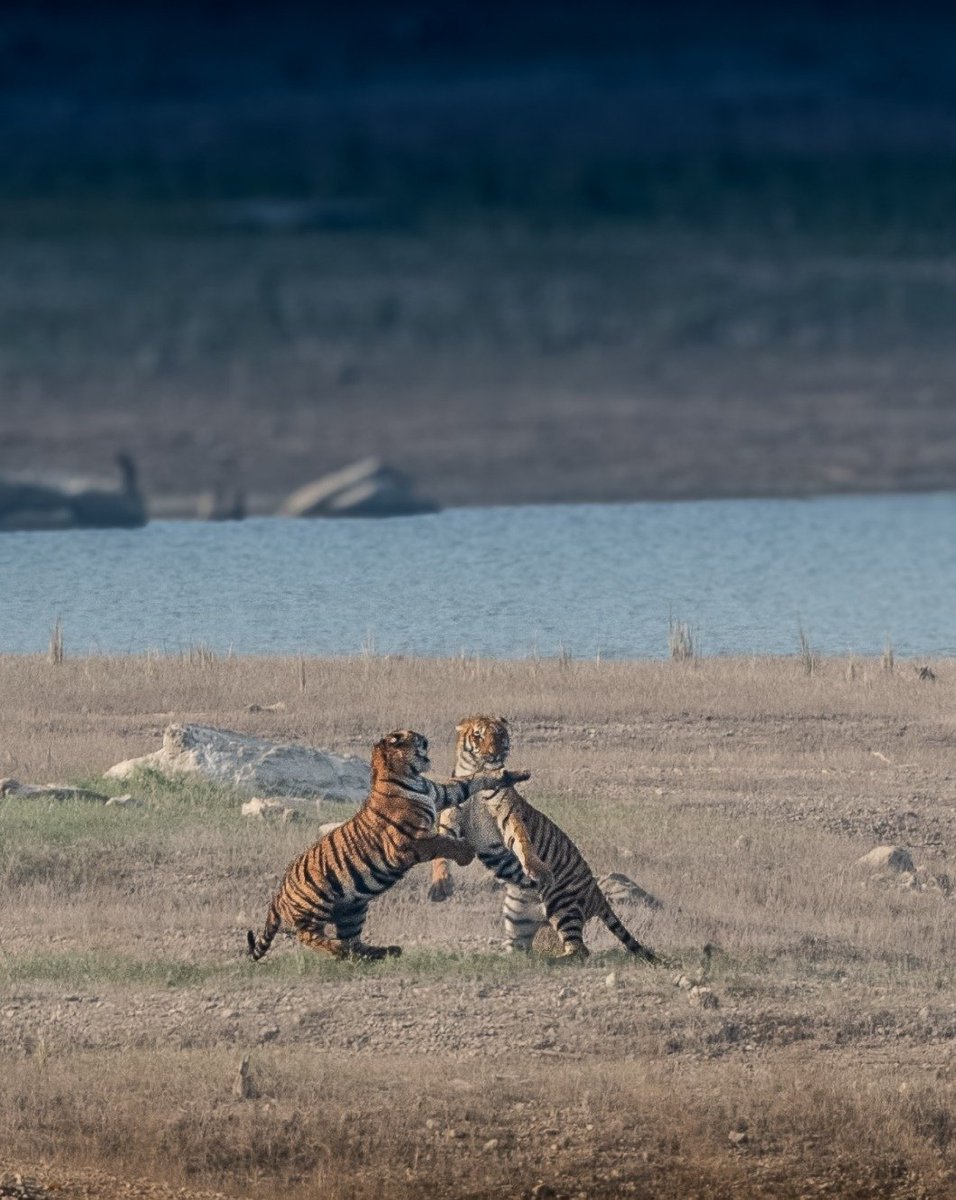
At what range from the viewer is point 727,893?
10.1 metres

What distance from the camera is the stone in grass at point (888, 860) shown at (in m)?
10.7

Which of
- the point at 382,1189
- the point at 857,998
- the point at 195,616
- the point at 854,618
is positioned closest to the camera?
the point at 382,1189

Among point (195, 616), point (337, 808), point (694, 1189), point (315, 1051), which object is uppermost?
point (195, 616)

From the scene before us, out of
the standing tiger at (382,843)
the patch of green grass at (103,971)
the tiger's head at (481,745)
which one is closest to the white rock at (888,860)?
the tiger's head at (481,745)

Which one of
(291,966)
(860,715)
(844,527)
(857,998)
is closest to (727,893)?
(857,998)

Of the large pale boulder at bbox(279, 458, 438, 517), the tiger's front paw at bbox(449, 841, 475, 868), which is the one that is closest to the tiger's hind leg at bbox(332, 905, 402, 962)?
the tiger's front paw at bbox(449, 841, 475, 868)

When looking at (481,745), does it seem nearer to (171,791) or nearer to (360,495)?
(171,791)

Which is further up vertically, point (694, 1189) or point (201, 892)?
point (201, 892)

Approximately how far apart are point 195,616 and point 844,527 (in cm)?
1607

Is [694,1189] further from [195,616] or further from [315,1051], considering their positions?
[195,616]

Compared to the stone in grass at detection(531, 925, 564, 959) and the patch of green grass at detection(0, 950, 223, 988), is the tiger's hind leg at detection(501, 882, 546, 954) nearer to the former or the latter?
the stone in grass at detection(531, 925, 564, 959)

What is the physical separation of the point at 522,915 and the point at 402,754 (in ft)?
2.99

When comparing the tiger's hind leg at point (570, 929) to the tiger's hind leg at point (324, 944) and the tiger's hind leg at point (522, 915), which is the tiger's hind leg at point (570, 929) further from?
the tiger's hind leg at point (324, 944)

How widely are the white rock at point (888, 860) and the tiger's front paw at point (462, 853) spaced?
3913 mm
